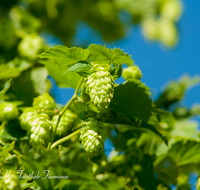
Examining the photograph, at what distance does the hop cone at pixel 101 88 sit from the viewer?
679mm

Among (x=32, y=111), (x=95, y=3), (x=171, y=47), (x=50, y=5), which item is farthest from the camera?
(x=171, y=47)

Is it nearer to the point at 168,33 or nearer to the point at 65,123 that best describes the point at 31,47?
the point at 65,123

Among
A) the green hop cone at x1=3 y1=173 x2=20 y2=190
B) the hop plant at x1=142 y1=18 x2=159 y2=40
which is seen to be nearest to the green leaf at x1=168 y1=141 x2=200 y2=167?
the green hop cone at x1=3 y1=173 x2=20 y2=190

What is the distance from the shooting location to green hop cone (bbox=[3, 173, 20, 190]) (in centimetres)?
61

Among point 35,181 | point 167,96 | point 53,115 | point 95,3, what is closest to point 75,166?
point 35,181

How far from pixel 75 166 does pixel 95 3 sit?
204cm

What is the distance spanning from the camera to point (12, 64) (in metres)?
1.27

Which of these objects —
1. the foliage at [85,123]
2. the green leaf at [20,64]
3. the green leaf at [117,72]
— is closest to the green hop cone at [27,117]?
the foliage at [85,123]

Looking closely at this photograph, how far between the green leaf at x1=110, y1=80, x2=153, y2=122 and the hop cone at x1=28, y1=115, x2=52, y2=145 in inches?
7.9

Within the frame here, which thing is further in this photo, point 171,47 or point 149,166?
point 171,47

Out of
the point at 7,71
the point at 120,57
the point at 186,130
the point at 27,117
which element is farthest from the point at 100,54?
the point at 186,130

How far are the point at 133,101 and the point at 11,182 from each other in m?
0.41

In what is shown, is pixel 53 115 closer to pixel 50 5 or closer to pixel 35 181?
pixel 35 181

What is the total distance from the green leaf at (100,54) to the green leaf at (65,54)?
0.02 m
